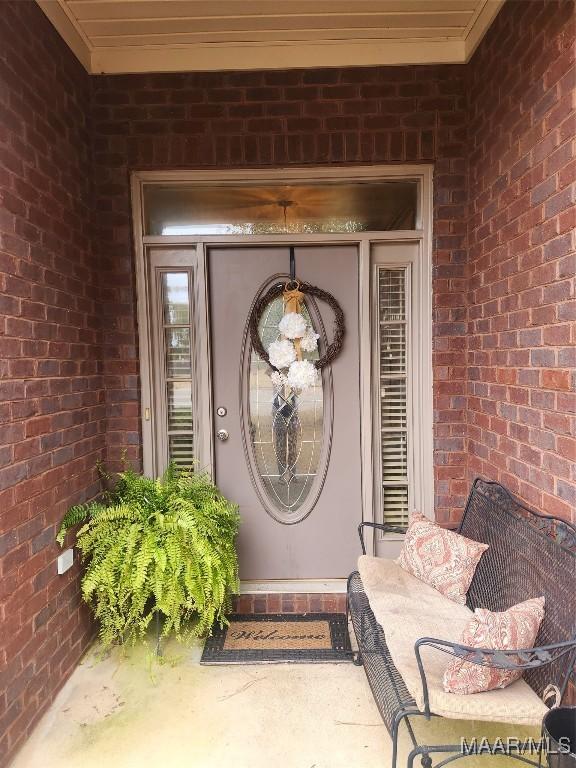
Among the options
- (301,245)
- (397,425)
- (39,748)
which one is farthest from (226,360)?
(39,748)

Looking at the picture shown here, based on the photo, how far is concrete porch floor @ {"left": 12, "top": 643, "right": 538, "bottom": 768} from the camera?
→ 1725 mm

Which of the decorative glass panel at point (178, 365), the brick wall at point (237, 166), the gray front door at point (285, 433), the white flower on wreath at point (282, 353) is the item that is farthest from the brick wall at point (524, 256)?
the decorative glass panel at point (178, 365)

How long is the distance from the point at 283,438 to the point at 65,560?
126 cm

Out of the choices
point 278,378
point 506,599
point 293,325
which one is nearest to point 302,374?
point 278,378

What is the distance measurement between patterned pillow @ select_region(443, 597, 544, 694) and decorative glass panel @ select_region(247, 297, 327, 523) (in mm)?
1317

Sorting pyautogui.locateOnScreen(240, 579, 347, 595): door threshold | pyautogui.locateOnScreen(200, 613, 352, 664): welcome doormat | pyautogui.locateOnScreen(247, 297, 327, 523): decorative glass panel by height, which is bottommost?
pyautogui.locateOnScreen(200, 613, 352, 664): welcome doormat

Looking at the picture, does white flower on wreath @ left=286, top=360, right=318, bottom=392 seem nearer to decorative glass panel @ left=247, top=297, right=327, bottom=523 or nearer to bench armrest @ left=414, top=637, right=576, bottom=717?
decorative glass panel @ left=247, top=297, right=327, bottom=523

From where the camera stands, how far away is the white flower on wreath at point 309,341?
8.68ft

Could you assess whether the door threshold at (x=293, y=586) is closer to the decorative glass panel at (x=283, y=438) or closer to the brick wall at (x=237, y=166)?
the decorative glass panel at (x=283, y=438)

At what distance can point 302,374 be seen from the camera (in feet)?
8.59

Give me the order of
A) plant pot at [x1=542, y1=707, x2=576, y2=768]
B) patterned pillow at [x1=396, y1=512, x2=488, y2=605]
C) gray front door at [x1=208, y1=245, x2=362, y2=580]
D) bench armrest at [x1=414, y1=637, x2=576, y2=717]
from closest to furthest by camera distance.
Answer: plant pot at [x1=542, y1=707, x2=576, y2=768] < bench armrest at [x1=414, y1=637, x2=576, y2=717] < patterned pillow at [x1=396, y1=512, x2=488, y2=605] < gray front door at [x1=208, y1=245, x2=362, y2=580]

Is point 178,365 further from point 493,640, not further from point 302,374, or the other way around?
point 493,640

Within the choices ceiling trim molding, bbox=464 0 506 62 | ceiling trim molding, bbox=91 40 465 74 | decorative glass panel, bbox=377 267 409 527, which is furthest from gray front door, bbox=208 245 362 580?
ceiling trim molding, bbox=464 0 506 62

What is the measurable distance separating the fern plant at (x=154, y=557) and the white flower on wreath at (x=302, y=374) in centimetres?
79
